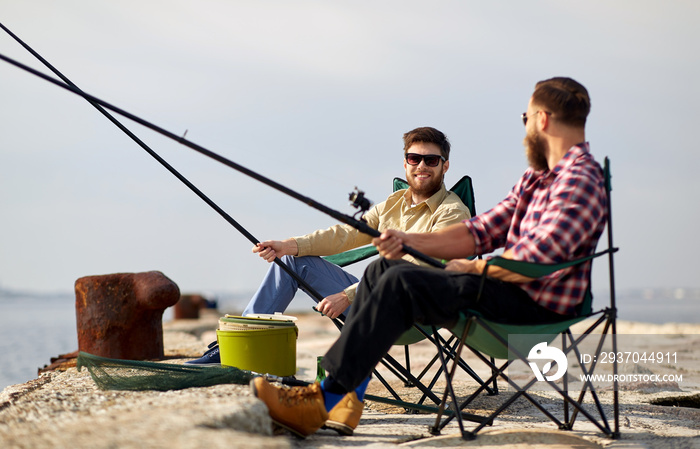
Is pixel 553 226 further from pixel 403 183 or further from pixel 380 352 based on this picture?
pixel 403 183

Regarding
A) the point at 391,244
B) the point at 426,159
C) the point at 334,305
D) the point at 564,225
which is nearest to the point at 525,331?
the point at 564,225

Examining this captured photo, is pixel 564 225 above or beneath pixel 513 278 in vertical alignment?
above

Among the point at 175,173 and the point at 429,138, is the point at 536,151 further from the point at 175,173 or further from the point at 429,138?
the point at 175,173

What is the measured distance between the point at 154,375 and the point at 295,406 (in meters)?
0.81

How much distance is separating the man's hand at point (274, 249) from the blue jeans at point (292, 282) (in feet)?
0.17

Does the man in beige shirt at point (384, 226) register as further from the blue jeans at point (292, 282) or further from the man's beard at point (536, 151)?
the man's beard at point (536, 151)

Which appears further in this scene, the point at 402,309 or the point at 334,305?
the point at 334,305

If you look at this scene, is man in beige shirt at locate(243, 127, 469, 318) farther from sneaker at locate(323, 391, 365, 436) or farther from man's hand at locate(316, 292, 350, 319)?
sneaker at locate(323, 391, 365, 436)

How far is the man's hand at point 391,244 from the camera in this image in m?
2.77

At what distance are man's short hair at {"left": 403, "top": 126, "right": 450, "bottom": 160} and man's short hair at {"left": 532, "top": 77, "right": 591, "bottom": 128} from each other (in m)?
1.26

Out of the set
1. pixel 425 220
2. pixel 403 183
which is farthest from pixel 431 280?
pixel 403 183

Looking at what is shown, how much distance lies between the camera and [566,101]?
2.72 meters

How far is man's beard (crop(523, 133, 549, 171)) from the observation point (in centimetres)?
281

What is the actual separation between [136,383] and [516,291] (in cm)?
164
